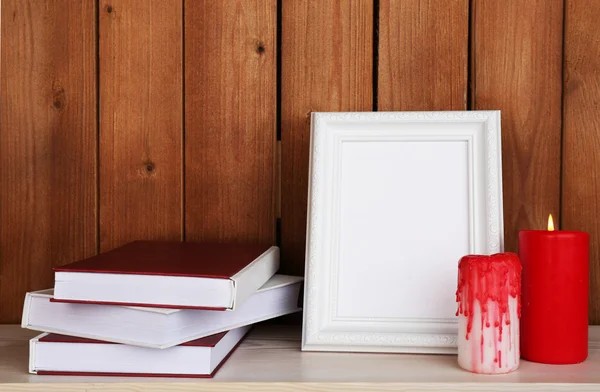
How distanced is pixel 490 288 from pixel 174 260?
35 cm

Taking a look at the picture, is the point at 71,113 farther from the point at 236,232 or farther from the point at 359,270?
the point at 359,270

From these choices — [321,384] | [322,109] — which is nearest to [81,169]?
[322,109]

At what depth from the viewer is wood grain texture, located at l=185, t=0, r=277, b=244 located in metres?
0.90

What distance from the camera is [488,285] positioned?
0.64 meters

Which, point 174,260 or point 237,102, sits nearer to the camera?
point 174,260

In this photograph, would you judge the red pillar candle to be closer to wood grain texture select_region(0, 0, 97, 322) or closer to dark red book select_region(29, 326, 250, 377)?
dark red book select_region(29, 326, 250, 377)

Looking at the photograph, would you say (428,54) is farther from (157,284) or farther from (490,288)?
(157,284)

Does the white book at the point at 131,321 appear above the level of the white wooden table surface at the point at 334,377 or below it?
above

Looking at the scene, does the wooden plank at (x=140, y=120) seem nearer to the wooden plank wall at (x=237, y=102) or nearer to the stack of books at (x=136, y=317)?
the wooden plank wall at (x=237, y=102)

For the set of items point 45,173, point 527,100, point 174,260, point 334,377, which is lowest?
point 334,377

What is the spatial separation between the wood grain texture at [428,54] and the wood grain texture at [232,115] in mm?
176

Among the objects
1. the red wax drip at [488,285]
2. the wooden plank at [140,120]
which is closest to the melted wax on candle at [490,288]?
A: the red wax drip at [488,285]

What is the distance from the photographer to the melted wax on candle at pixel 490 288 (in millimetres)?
643

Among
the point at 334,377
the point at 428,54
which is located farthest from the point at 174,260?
the point at 428,54
